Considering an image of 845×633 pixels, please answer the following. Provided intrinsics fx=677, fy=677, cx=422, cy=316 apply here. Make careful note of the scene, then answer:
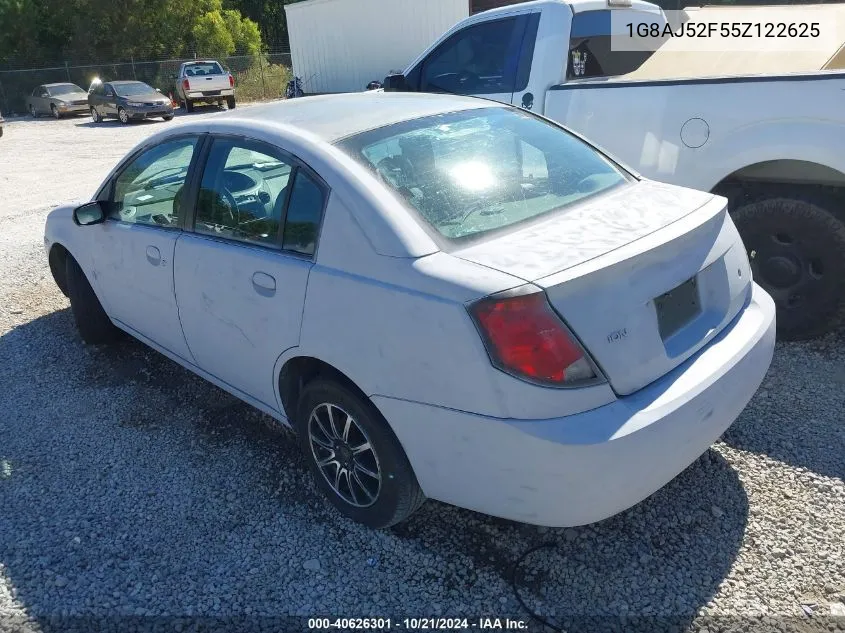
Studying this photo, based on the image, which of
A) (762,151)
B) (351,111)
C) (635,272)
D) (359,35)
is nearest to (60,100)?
(359,35)

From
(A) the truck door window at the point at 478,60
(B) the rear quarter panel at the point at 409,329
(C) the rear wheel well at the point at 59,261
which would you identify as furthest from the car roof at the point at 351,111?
(A) the truck door window at the point at 478,60

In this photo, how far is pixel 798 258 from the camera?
4.06 m

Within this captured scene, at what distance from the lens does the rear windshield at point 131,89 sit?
23911 mm

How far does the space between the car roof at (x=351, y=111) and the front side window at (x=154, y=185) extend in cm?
34

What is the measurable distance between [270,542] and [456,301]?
1.41 metres

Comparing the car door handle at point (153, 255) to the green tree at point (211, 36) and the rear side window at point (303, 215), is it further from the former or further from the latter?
the green tree at point (211, 36)

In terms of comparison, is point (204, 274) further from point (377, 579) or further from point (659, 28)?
point (659, 28)

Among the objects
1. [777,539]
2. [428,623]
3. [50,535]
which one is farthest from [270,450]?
[777,539]

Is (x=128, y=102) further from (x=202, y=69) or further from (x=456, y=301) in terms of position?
(x=456, y=301)

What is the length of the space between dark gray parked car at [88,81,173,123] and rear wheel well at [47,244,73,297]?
2069cm

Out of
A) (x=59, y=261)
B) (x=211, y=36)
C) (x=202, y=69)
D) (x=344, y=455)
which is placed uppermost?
(x=211, y=36)

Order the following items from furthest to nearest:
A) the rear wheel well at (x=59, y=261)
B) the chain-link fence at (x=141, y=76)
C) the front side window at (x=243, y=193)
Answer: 1. the chain-link fence at (x=141, y=76)
2. the rear wheel well at (x=59, y=261)
3. the front side window at (x=243, y=193)

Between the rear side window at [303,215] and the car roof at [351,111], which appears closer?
the rear side window at [303,215]

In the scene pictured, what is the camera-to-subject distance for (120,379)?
4.37 meters
